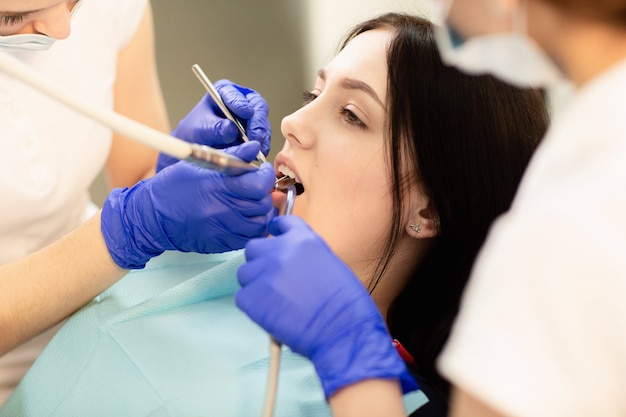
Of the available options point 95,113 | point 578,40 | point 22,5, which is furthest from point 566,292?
point 22,5

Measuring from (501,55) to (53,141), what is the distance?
0.93m

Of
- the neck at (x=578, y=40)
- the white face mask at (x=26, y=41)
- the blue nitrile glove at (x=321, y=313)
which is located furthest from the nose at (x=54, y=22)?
the neck at (x=578, y=40)

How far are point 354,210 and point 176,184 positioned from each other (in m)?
0.32

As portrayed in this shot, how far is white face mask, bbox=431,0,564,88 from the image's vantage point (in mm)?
730

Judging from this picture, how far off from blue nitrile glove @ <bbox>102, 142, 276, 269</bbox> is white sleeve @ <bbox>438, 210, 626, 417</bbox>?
586 millimetres

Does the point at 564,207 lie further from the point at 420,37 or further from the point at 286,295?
the point at 420,37

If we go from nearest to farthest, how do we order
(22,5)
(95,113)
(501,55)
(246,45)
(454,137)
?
(501,55)
(95,113)
(22,5)
(454,137)
(246,45)

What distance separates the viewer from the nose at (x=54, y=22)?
47.4 inches

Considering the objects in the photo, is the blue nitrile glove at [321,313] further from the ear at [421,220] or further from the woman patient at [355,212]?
the ear at [421,220]

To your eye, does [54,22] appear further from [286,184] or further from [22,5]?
[286,184]

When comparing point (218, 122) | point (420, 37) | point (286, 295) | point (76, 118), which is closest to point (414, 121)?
point (420, 37)

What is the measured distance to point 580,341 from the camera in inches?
25.0

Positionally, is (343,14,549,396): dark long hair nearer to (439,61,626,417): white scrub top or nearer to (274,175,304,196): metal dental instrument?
(274,175,304,196): metal dental instrument

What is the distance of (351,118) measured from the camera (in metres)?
1.36
